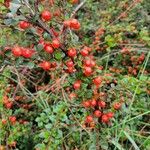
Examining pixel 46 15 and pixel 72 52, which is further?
pixel 72 52

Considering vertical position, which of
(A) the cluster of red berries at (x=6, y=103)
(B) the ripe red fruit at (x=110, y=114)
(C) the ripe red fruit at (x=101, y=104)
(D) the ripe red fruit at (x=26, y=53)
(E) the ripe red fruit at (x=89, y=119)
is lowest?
(B) the ripe red fruit at (x=110, y=114)

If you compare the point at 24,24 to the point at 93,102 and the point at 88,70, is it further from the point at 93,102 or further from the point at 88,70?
the point at 93,102

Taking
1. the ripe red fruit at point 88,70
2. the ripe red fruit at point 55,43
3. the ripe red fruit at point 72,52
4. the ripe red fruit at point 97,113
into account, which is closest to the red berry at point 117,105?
the ripe red fruit at point 97,113

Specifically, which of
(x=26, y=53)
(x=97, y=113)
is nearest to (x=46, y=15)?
(x=26, y=53)

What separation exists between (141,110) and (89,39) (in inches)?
54.9

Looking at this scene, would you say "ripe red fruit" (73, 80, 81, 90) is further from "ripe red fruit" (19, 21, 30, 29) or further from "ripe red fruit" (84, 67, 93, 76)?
"ripe red fruit" (19, 21, 30, 29)

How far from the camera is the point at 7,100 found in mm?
2506

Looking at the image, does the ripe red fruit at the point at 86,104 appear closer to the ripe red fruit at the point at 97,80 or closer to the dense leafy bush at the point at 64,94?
the dense leafy bush at the point at 64,94

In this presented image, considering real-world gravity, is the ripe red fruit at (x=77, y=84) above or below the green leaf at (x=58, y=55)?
below

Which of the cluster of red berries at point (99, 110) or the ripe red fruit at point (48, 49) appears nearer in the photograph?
the ripe red fruit at point (48, 49)

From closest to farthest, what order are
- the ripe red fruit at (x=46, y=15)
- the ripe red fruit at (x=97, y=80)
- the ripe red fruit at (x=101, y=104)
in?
the ripe red fruit at (x=46, y=15) < the ripe red fruit at (x=97, y=80) < the ripe red fruit at (x=101, y=104)

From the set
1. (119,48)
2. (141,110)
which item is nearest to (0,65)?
(141,110)

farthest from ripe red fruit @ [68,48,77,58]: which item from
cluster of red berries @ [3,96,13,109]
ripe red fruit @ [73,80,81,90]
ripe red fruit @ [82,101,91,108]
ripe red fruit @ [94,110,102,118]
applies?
cluster of red berries @ [3,96,13,109]

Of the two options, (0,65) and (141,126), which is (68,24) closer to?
(0,65)
